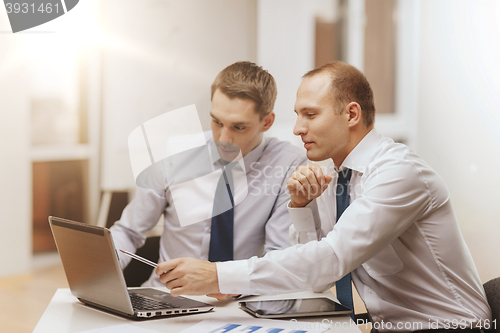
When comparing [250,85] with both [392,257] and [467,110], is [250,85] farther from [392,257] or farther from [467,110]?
[467,110]

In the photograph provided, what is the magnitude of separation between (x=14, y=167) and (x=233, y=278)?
2.70 m

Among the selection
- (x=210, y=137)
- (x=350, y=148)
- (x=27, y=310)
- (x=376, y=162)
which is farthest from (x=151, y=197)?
(x=27, y=310)

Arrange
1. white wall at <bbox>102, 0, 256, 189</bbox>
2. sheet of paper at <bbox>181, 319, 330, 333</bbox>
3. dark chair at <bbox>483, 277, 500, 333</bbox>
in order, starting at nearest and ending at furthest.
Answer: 1. sheet of paper at <bbox>181, 319, 330, 333</bbox>
2. dark chair at <bbox>483, 277, 500, 333</bbox>
3. white wall at <bbox>102, 0, 256, 189</bbox>

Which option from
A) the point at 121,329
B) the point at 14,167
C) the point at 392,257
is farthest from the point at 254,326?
the point at 14,167

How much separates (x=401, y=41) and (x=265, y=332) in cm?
281

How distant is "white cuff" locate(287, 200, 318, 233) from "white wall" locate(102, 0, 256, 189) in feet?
5.94

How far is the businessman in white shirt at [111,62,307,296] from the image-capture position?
170cm

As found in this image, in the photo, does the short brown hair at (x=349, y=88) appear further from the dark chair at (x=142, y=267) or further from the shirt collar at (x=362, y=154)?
the dark chair at (x=142, y=267)

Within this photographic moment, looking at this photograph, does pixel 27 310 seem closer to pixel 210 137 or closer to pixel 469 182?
pixel 210 137

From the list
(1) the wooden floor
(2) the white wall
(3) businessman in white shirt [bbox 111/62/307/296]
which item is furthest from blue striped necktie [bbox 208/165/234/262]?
(2) the white wall

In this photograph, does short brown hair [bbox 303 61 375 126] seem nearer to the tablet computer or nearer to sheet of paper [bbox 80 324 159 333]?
the tablet computer

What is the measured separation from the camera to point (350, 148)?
54.3 inches

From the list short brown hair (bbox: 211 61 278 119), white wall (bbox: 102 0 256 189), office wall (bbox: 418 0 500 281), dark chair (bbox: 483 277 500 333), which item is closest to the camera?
dark chair (bbox: 483 277 500 333)

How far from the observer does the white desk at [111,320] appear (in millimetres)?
945
